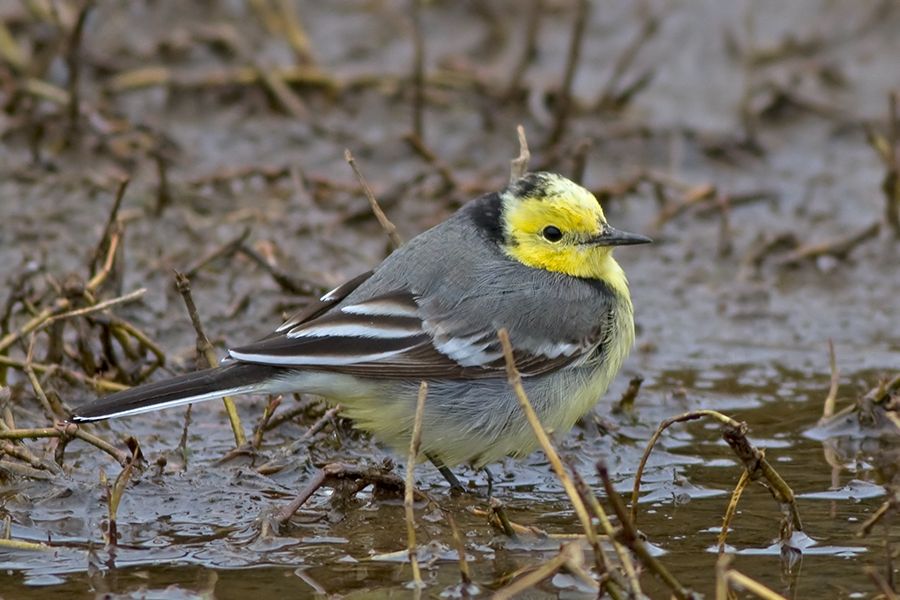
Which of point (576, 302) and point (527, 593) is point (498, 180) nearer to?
point (576, 302)

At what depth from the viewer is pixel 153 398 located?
5.85m

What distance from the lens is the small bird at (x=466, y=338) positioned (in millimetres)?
6152

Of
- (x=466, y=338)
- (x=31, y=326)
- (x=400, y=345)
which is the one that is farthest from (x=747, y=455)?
(x=31, y=326)

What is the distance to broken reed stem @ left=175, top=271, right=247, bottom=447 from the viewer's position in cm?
627

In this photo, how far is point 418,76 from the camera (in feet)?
34.8

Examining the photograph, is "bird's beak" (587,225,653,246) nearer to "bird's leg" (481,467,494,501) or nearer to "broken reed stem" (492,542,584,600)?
"bird's leg" (481,467,494,501)

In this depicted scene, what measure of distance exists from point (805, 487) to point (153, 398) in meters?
3.04

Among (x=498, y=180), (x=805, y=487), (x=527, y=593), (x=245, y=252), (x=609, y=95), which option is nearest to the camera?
(x=527, y=593)

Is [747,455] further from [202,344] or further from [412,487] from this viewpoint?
[202,344]

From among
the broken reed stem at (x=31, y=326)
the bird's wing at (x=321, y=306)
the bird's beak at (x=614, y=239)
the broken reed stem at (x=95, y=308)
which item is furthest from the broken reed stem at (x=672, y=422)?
the broken reed stem at (x=31, y=326)

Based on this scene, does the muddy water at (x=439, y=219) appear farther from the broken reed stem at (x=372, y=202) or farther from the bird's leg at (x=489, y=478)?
the broken reed stem at (x=372, y=202)

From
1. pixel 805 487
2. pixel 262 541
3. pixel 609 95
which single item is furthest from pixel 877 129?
pixel 262 541

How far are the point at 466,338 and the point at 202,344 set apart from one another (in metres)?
1.22

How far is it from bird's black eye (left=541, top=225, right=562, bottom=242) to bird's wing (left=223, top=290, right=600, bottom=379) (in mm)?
634
